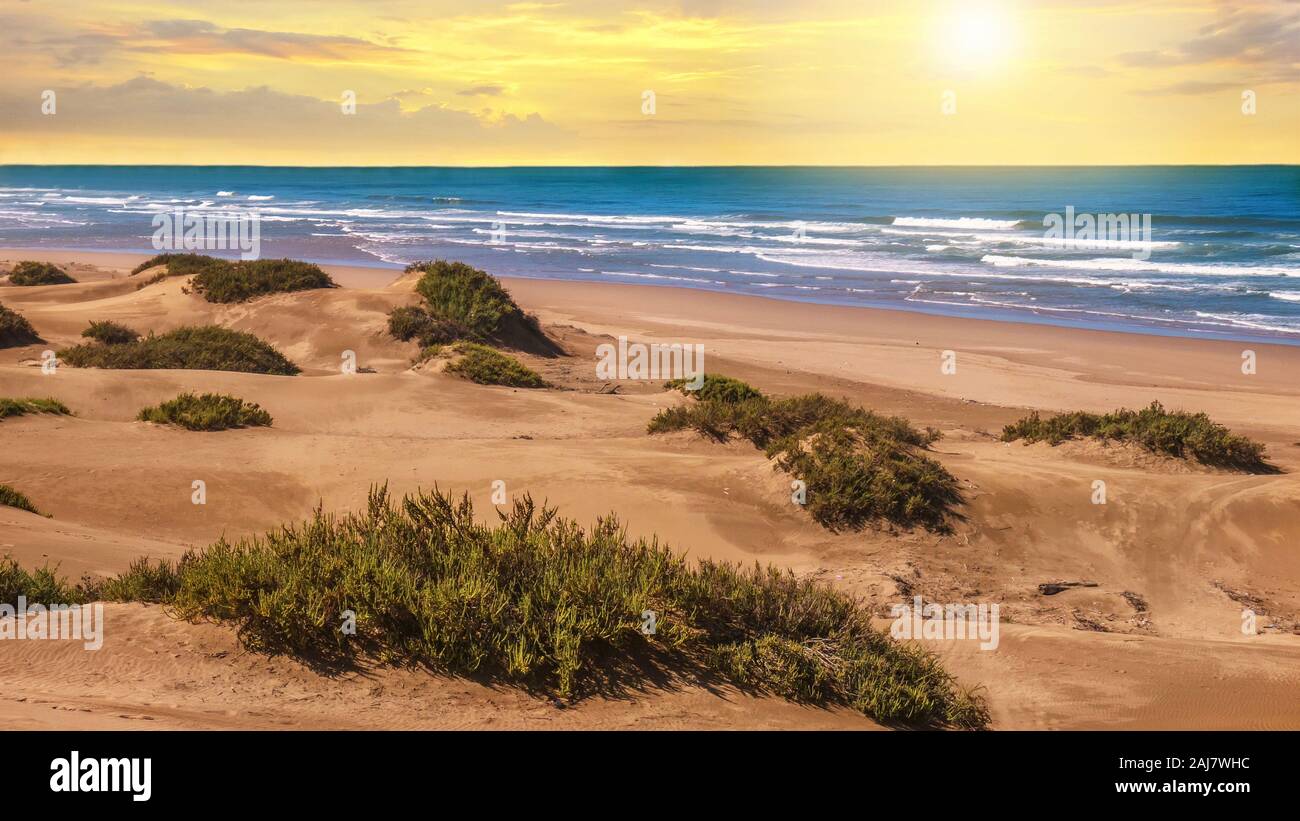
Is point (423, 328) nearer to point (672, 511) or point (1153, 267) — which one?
point (672, 511)

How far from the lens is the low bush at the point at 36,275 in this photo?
2891 cm

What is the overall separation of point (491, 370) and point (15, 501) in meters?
9.30

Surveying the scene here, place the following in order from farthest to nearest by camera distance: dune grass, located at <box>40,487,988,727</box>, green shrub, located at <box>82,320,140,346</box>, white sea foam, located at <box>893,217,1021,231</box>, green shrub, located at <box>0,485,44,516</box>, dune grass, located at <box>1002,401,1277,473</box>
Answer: white sea foam, located at <box>893,217,1021,231</box>, green shrub, located at <box>82,320,140,346</box>, dune grass, located at <box>1002,401,1277,473</box>, green shrub, located at <box>0,485,44,516</box>, dune grass, located at <box>40,487,988,727</box>

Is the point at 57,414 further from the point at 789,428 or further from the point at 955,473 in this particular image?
the point at 955,473

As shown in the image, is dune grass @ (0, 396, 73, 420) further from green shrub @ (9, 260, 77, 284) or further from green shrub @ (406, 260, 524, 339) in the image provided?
green shrub @ (9, 260, 77, 284)

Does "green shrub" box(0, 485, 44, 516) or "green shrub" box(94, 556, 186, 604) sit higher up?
"green shrub" box(94, 556, 186, 604)

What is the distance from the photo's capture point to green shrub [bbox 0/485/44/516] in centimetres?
943

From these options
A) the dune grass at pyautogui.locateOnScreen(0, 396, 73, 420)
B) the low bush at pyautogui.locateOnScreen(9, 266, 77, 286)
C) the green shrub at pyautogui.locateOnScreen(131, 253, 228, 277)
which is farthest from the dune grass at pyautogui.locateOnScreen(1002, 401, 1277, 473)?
the low bush at pyautogui.locateOnScreen(9, 266, 77, 286)

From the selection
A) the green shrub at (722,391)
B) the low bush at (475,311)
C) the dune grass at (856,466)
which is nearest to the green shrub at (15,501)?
the dune grass at (856,466)

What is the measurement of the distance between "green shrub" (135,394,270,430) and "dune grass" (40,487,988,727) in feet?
22.9

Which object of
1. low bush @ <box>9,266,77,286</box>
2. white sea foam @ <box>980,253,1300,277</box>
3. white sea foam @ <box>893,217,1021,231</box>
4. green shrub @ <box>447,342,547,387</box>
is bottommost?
green shrub @ <box>447,342,547,387</box>

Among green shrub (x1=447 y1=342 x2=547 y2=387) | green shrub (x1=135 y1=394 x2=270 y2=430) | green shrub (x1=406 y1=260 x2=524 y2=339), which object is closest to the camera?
green shrub (x1=135 y1=394 x2=270 y2=430)

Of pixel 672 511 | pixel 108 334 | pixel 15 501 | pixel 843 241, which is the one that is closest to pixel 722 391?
pixel 672 511
